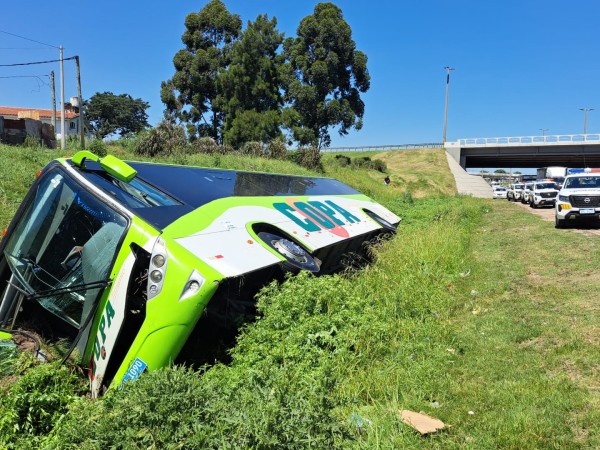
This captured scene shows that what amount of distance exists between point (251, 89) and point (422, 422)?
35127 mm

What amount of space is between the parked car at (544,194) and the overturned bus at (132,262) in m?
25.5

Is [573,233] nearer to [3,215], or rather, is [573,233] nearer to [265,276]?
[265,276]

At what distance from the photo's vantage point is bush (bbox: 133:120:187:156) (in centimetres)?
1920

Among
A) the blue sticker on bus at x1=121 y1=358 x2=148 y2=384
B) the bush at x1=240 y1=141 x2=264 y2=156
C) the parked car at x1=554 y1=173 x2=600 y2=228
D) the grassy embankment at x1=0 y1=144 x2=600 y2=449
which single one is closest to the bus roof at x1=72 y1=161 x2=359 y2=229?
the blue sticker on bus at x1=121 y1=358 x2=148 y2=384

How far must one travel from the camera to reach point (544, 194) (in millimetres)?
26484

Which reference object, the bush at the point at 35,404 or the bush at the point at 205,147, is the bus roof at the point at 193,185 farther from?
the bush at the point at 205,147

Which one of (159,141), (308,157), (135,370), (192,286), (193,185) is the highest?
(159,141)

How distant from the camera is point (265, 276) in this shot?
14.2 feet

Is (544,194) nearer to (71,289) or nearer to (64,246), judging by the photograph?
(64,246)

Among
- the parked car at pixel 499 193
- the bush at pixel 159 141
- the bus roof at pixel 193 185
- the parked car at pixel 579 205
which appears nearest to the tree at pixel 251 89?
the bush at pixel 159 141

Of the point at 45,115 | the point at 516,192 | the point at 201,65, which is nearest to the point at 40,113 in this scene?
the point at 45,115

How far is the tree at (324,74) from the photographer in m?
39.5

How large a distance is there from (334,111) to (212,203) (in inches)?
1460

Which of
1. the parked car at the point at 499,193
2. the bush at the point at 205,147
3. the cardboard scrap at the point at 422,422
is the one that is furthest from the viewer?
the parked car at the point at 499,193
